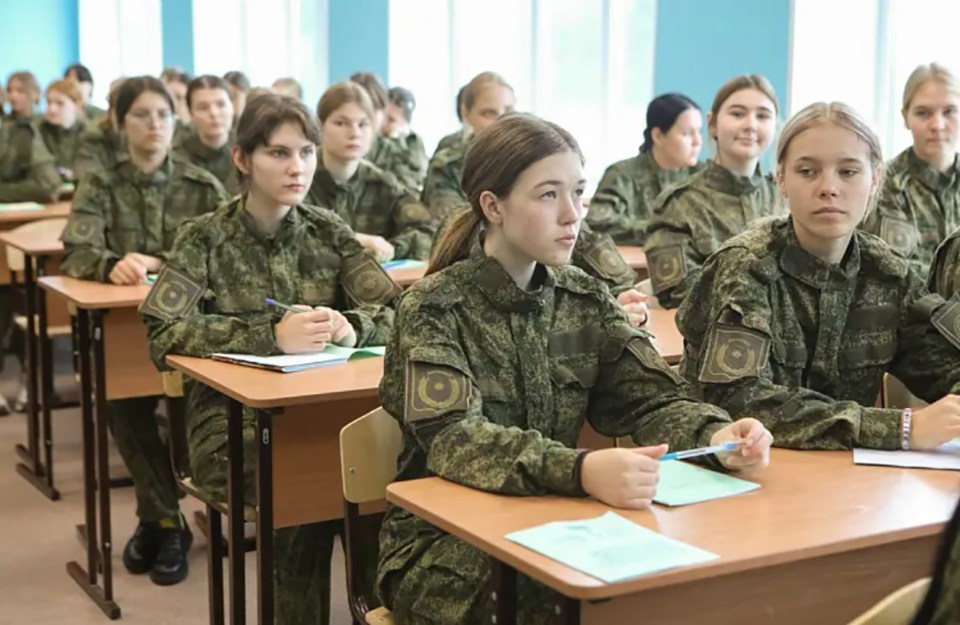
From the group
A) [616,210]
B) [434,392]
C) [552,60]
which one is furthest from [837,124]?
[552,60]

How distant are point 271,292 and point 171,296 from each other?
261 mm

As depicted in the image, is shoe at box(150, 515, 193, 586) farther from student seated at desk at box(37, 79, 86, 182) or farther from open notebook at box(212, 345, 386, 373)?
student seated at desk at box(37, 79, 86, 182)

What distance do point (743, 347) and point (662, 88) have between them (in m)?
4.39

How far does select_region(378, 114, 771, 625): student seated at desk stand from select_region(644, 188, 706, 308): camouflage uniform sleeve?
171 cm

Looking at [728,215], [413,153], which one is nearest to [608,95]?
[413,153]

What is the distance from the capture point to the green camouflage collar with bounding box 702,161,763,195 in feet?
13.7

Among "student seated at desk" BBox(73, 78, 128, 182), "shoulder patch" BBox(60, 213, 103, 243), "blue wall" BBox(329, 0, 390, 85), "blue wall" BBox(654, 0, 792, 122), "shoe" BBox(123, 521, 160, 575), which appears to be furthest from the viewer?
"blue wall" BBox(329, 0, 390, 85)

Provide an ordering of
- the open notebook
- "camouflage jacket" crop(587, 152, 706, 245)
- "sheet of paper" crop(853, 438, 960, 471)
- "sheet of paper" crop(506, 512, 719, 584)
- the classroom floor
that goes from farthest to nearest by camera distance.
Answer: "camouflage jacket" crop(587, 152, 706, 245) → the classroom floor → the open notebook → "sheet of paper" crop(853, 438, 960, 471) → "sheet of paper" crop(506, 512, 719, 584)

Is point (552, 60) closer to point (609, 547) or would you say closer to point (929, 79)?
point (929, 79)

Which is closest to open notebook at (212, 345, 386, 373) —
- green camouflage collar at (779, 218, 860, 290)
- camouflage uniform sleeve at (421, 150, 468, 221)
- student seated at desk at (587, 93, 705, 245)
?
green camouflage collar at (779, 218, 860, 290)

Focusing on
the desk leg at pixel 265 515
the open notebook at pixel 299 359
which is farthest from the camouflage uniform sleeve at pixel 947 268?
the desk leg at pixel 265 515

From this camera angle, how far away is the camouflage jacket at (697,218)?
405 cm

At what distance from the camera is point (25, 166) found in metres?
8.20

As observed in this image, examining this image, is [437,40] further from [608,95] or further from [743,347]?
[743,347]
